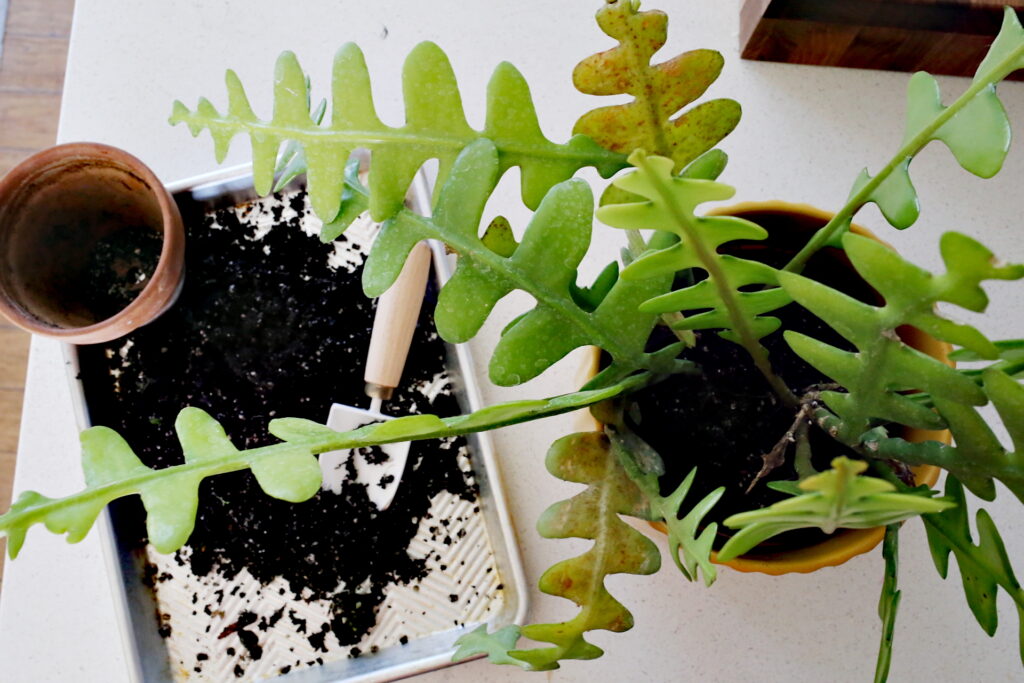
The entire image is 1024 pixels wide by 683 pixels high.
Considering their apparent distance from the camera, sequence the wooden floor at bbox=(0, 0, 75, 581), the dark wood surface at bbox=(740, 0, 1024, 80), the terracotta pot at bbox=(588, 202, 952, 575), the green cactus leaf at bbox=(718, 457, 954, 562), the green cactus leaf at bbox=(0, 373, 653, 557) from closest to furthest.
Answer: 1. the green cactus leaf at bbox=(718, 457, 954, 562)
2. the green cactus leaf at bbox=(0, 373, 653, 557)
3. the terracotta pot at bbox=(588, 202, 952, 575)
4. the dark wood surface at bbox=(740, 0, 1024, 80)
5. the wooden floor at bbox=(0, 0, 75, 581)

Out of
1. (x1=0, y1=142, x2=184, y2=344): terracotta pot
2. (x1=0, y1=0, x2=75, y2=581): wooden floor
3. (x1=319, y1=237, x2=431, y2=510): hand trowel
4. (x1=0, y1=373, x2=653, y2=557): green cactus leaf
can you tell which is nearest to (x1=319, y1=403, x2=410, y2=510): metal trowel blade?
(x1=319, y1=237, x2=431, y2=510): hand trowel

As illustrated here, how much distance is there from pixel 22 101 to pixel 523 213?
2.79 ft

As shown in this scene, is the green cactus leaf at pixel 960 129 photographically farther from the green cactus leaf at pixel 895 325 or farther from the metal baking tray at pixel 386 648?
the metal baking tray at pixel 386 648

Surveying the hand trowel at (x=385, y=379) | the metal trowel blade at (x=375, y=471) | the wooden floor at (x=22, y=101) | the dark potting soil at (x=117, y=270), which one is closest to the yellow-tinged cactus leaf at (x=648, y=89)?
the hand trowel at (x=385, y=379)

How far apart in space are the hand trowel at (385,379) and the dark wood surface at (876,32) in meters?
0.36

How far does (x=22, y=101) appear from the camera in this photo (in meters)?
1.18

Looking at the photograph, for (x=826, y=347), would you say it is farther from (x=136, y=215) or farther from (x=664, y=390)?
(x=136, y=215)

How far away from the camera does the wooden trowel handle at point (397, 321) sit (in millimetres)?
678

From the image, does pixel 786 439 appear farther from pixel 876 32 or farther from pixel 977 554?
pixel 876 32

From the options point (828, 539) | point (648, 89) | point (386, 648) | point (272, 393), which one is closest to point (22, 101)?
point (272, 393)

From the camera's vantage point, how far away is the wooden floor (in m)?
1.14

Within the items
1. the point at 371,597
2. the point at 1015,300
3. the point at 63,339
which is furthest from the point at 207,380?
the point at 1015,300

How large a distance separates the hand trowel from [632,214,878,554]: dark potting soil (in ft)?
0.74

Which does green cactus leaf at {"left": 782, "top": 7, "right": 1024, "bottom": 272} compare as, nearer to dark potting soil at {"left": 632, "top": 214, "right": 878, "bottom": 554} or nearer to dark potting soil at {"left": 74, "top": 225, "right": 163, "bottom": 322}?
dark potting soil at {"left": 632, "top": 214, "right": 878, "bottom": 554}
